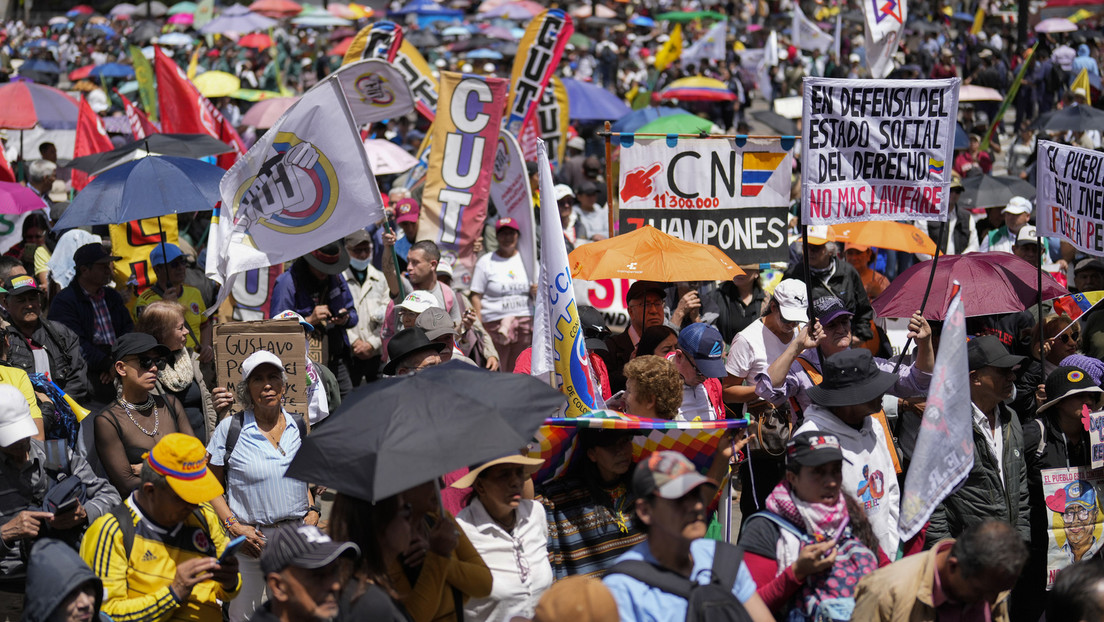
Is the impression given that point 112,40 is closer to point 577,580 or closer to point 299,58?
point 299,58

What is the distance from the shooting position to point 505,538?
4473 millimetres

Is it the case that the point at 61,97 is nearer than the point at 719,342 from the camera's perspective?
No

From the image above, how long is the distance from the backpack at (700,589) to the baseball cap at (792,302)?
2.72m

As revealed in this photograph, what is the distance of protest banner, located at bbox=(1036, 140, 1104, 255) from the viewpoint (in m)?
6.77

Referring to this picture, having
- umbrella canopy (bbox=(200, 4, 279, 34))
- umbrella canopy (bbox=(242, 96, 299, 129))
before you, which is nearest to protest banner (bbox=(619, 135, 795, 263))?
umbrella canopy (bbox=(242, 96, 299, 129))

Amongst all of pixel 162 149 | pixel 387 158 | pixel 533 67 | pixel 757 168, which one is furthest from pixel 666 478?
pixel 387 158

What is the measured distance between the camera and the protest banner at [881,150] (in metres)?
5.88

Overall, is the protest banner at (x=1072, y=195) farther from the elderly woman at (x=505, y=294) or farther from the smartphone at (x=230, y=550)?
the smartphone at (x=230, y=550)

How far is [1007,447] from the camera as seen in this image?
5.57m

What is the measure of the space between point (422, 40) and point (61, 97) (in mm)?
17349

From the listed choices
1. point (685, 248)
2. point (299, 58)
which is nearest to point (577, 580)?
point (685, 248)

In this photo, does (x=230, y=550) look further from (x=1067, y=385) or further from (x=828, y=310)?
(x=1067, y=385)

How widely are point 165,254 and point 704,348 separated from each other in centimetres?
408

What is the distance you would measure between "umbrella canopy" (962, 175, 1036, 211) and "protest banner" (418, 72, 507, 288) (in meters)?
5.08
